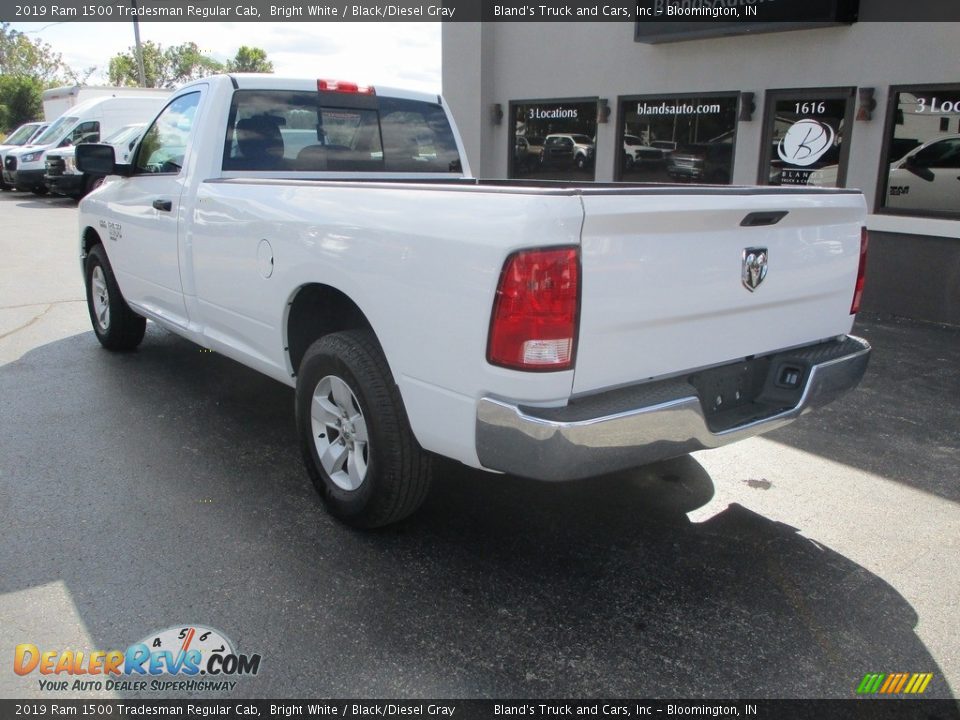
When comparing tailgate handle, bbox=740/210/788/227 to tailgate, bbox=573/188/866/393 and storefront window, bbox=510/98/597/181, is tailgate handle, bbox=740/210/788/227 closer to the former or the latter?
tailgate, bbox=573/188/866/393

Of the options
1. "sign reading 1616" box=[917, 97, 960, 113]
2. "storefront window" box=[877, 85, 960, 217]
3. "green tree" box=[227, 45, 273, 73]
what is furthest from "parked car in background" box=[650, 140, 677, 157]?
"green tree" box=[227, 45, 273, 73]

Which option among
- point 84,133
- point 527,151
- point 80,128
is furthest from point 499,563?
point 80,128

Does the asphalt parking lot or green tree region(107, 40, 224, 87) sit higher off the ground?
green tree region(107, 40, 224, 87)

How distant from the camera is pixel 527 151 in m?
12.1

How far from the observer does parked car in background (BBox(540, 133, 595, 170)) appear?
11.2 m

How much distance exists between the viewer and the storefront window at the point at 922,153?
25.5 feet

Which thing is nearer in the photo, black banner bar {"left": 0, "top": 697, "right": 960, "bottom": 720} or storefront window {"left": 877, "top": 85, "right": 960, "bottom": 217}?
black banner bar {"left": 0, "top": 697, "right": 960, "bottom": 720}

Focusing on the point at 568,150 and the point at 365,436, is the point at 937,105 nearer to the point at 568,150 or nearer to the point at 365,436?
the point at 568,150

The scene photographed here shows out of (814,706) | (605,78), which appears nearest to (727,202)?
(814,706)

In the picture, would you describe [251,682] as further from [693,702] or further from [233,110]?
[233,110]

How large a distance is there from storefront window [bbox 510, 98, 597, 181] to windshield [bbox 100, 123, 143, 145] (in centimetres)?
1004

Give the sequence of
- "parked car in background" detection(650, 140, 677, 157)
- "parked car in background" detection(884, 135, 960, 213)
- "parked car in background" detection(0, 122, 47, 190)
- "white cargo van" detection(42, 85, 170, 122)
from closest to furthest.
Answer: "parked car in background" detection(884, 135, 960, 213) < "parked car in background" detection(650, 140, 677, 157) < "white cargo van" detection(42, 85, 170, 122) < "parked car in background" detection(0, 122, 47, 190)

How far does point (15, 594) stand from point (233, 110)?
112 inches

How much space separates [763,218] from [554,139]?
8978mm
